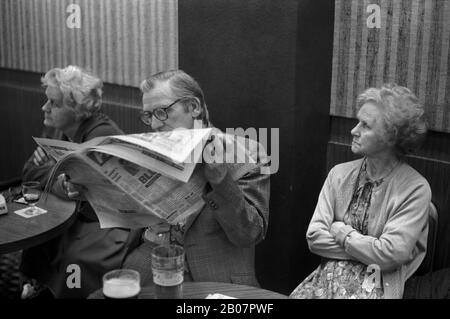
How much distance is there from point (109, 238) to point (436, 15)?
198 centimetres

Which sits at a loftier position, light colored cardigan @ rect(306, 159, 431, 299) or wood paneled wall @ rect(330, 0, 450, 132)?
wood paneled wall @ rect(330, 0, 450, 132)

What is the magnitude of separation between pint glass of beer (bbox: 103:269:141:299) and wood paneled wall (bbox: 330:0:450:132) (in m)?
1.69

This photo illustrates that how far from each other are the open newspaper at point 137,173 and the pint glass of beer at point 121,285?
22 cm

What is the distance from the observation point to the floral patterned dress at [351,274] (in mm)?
2404

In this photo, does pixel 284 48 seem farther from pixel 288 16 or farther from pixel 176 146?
pixel 176 146

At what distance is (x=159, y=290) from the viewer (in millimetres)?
1730

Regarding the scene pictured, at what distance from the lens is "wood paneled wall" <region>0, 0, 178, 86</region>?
3.94 metres

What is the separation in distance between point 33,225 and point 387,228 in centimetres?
159

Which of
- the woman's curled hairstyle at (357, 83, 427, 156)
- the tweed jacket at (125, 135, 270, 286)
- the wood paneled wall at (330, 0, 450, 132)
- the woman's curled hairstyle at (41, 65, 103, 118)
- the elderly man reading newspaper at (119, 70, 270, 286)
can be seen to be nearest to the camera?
the elderly man reading newspaper at (119, 70, 270, 286)

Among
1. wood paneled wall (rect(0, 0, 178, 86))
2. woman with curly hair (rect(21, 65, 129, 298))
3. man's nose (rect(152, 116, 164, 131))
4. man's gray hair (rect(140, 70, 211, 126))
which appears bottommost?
woman with curly hair (rect(21, 65, 129, 298))

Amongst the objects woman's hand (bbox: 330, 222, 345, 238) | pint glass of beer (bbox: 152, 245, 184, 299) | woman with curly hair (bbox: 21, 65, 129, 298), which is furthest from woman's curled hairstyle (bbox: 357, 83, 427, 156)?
woman with curly hair (bbox: 21, 65, 129, 298)

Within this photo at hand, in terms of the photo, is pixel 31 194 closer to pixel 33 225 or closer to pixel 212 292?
pixel 33 225

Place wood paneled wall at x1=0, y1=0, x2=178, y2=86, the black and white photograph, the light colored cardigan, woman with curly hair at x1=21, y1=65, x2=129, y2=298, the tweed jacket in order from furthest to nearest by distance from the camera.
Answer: wood paneled wall at x1=0, y1=0, x2=178, y2=86 < woman with curly hair at x1=21, y1=65, x2=129, y2=298 < the light colored cardigan < the tweed jacket < the black and white photograph

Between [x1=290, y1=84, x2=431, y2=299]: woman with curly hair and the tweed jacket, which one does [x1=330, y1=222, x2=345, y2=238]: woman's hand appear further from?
the tweed jacket
